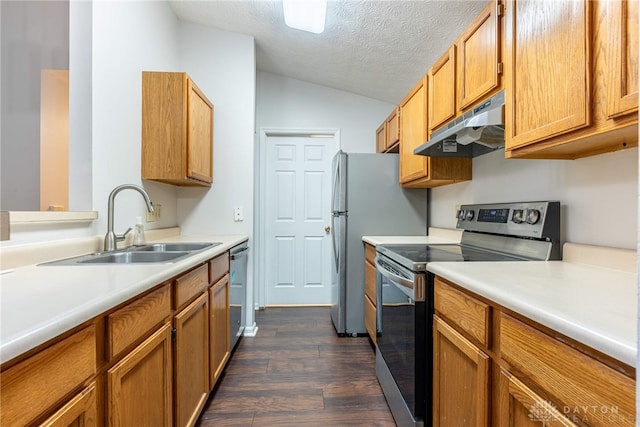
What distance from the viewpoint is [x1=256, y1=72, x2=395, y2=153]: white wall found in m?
3.27

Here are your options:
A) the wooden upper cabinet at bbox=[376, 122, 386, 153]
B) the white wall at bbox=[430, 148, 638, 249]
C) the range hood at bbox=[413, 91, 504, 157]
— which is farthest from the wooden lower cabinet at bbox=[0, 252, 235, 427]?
the wooden upper cabinet at bbox=[376, 122, 386, 153]

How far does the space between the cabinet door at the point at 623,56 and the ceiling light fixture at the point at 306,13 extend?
61.1 inches

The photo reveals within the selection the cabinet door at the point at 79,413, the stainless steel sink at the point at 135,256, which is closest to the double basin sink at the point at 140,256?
the stainless steel sink at the point at 135,256

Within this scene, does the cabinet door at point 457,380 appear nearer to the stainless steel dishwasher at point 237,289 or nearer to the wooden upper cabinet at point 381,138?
the stainless steel dishwasher at point 237,289

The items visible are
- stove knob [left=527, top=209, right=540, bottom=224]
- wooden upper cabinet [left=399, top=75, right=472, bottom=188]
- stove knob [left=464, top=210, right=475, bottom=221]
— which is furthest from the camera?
wooden upper cabinet [left=399, top=75, right=472, bottom=188]

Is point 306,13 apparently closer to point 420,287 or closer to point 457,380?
point 420,287

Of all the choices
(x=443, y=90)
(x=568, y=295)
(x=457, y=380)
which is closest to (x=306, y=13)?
(x=443, y=90)

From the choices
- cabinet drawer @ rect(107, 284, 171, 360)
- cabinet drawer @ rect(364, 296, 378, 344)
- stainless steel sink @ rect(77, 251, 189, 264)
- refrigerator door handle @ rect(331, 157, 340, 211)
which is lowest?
cabinet drawer @ rect(364, 296, 378, 344)

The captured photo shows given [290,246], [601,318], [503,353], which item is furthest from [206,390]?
[290,246]

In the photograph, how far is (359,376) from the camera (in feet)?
6.27

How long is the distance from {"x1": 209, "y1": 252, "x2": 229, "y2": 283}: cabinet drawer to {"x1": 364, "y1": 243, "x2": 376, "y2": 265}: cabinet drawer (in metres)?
1.04

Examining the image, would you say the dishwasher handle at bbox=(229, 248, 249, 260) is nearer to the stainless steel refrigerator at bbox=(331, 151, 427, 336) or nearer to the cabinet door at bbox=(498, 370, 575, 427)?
the stainless steel refrigerator at bbox=(331, 151, 427, 336)

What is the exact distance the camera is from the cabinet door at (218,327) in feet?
5.28

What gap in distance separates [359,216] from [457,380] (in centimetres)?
164
